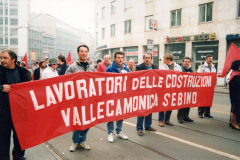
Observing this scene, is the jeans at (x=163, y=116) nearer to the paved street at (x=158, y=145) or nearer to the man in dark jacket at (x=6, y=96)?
the paved street at (x=158, y=145)

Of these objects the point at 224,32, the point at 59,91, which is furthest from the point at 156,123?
the point at 224,32

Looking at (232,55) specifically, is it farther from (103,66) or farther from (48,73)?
(48,73)

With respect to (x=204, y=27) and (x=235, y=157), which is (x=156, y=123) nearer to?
(x=235, y=157)

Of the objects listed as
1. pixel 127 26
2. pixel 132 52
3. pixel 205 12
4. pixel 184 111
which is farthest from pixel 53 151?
pixel 127 26

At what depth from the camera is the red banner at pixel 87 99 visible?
118 inches

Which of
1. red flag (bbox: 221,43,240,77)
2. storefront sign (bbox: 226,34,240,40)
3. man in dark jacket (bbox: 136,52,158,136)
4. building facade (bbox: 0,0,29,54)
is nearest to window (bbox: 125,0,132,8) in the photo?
storefront sign (bbox: 226,34,240,40)

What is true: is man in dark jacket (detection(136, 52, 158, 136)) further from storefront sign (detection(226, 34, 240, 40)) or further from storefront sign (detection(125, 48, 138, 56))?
storefront sign (detection(125, 48, 138, 56))

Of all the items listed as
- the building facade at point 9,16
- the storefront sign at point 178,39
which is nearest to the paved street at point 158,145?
the storefront sign at point 178,39

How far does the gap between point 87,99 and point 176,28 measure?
740 inches

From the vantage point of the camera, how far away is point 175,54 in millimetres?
20484

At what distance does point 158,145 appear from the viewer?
396 cm

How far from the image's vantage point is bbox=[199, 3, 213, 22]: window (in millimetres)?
17531

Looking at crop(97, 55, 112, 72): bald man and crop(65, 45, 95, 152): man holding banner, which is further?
crop(97, 55, 112, 72): bald man

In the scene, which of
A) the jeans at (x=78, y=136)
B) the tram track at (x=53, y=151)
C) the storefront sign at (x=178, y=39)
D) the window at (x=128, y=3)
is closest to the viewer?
the tram track at (x=53, y=151)
